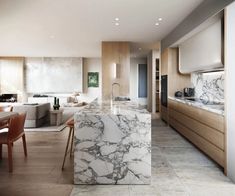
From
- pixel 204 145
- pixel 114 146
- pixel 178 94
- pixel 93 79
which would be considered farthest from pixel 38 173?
pixel 93 79

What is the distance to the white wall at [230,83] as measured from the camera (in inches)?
111

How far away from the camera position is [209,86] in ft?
16.2

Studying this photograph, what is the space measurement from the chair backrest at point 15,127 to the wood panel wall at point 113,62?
4.03 meters

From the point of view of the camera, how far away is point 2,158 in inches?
148

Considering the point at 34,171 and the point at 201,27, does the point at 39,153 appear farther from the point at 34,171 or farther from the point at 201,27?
the point at 201,27

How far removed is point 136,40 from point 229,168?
540cm

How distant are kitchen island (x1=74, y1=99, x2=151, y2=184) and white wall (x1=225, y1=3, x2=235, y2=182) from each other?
1096 mm

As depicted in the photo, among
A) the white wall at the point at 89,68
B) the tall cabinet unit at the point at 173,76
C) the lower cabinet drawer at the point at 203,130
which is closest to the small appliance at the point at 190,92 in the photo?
the tall cabinet unit at the point at 173,76

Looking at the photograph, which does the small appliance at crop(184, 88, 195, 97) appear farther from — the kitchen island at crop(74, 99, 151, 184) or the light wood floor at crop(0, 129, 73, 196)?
the kitchen island at crop(74, 99, 151, 184)

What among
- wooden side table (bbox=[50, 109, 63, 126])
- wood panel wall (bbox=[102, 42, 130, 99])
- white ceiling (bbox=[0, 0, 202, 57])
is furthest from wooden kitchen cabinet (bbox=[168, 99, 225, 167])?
wooden side table (bbox=[50, 109, 63, 126])

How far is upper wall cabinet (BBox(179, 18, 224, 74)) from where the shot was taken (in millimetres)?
3666

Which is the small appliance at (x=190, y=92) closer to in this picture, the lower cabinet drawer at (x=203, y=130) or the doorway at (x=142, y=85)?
the lower cabinet drawer at (x=203, y=130)

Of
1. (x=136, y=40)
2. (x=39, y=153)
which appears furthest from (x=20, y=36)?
(x=39, y=153)

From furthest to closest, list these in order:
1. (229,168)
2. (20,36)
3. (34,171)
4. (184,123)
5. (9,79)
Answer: (9,79), (20,36), (184,123), (34,171), (229,168)
